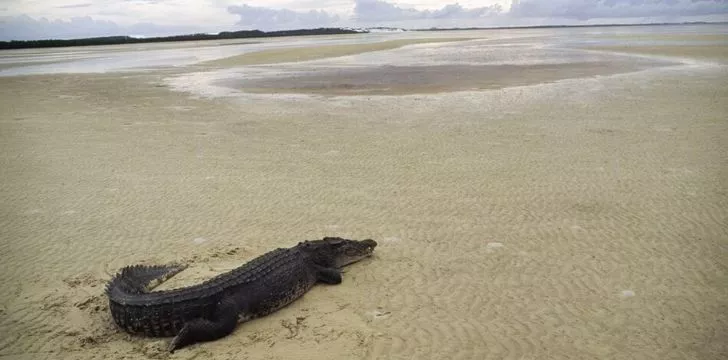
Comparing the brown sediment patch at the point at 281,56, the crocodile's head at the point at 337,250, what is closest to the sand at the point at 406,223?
the crocodile's head at the point at 337,250

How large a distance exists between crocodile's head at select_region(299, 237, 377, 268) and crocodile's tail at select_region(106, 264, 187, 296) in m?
1.77

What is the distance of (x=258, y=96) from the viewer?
23.6 m

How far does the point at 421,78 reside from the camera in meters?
29.1

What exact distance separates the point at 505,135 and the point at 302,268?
9.69 meters

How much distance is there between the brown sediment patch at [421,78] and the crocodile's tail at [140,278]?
58.0 ft

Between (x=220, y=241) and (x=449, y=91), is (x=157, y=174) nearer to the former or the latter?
(x=220, y=241)

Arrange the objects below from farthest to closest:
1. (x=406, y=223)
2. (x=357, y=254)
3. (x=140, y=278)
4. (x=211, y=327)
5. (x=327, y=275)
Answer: (x=406, y=223) < (x=357, y=254) < (x=327, y=275) < (x=140, y=278) < (x=211, y=327)

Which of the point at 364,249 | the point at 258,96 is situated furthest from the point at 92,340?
the point at 258,96

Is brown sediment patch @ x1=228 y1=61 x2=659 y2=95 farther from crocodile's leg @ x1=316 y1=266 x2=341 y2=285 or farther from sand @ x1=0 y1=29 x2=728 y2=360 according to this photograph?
crocodile's leg @ x1=316 y1=266 x2=341 y2=285

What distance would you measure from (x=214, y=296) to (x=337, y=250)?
76.8 inches

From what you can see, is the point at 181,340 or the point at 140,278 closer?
the point at 181,340

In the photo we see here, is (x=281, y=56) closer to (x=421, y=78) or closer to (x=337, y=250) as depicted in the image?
(x=421, y=78)

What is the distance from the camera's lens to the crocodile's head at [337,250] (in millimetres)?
6762

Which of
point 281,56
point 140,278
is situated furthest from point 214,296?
point 281,56
